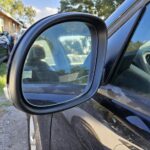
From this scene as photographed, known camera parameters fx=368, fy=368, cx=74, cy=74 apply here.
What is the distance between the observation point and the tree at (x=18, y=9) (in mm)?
49731

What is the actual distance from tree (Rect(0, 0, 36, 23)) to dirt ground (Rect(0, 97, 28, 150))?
134 ft

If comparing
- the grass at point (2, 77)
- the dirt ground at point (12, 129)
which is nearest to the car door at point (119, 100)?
the dirt ground at point (12, 129)

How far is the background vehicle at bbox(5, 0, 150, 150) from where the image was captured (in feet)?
4.49

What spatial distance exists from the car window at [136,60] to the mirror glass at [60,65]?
18 centimetres

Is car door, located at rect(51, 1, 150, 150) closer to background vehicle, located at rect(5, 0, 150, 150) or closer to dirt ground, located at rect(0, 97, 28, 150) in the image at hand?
background vehicle, located at rect(5, 0, 150, 150)

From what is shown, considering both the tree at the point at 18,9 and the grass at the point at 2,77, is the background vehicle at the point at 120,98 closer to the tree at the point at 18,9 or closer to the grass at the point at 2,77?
the grass at the point at 2,77

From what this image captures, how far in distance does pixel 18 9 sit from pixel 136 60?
6033 centimetres

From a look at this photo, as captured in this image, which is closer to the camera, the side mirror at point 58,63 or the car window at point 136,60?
the side mirror at point 58,63

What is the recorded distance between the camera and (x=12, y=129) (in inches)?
219

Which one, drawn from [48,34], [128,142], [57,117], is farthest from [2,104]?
[128,142]

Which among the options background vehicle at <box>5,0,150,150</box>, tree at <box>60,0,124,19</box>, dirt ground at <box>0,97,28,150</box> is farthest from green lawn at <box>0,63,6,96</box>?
background vehicle at <box>5,0,150,150</box>

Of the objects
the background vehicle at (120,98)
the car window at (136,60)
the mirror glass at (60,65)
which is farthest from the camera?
the mirror glass at (60,65)

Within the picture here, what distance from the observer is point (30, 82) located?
6.21 feet

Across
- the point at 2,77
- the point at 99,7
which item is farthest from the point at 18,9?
the point at 2,77
